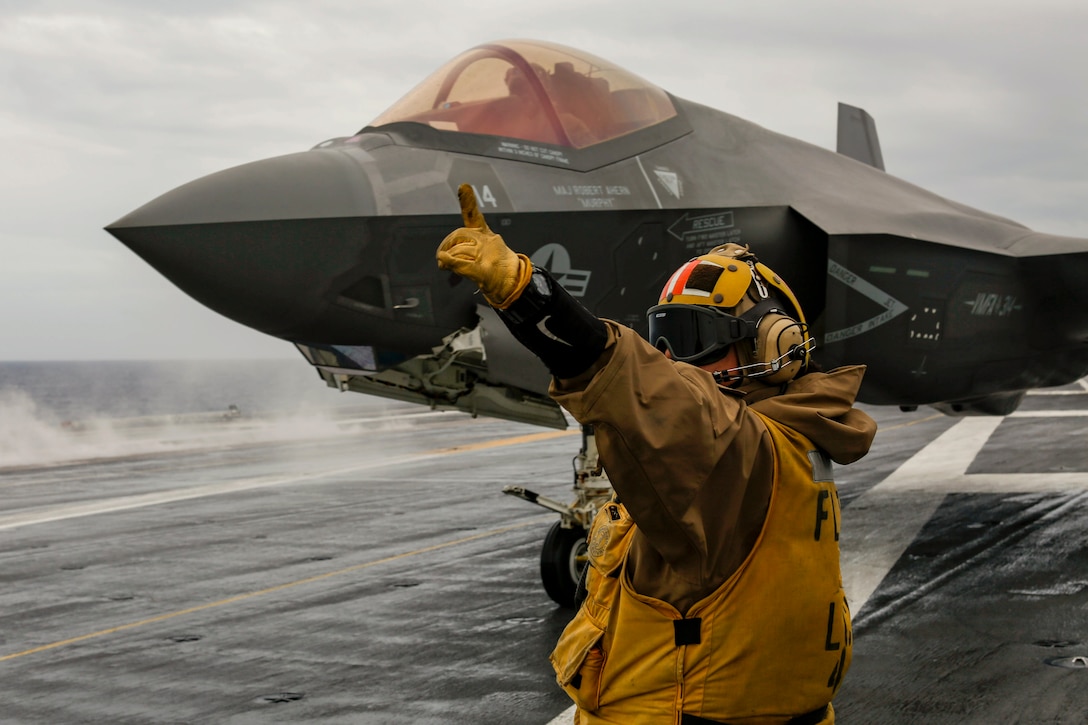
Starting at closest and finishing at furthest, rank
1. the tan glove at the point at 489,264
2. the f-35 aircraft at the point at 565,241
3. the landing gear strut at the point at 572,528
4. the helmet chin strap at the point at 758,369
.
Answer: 1. the tan glove at the point at 489,264
2. the helmet chin strap at the point at 758,369
3. the f-35 aircraft at the point at 565,241
4. the landing gear strut at the point at 572,528

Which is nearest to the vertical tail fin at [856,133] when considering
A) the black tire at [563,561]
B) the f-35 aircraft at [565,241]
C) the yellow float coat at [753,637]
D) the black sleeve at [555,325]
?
the f-35 aircraft at [565,241]

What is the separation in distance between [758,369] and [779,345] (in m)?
0.08

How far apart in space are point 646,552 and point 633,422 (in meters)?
0.61

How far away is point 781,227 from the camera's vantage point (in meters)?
7.97

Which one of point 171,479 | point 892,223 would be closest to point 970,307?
point 892,223

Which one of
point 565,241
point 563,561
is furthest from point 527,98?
point 563,561

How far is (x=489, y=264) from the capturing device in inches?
79.4

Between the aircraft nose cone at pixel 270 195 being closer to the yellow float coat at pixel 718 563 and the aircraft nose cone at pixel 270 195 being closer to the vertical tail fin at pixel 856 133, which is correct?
the yellow float coat at pixel 718 563

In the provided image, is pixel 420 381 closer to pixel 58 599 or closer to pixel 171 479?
pixel 58 599

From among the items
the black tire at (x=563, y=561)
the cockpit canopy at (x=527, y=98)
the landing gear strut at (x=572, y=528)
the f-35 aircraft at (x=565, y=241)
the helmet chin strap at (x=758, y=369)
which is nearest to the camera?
the helmet chin strap at (x=758, y=369)

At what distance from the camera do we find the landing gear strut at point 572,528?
25.7 feet

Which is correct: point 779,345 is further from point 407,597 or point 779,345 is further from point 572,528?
point 407,597

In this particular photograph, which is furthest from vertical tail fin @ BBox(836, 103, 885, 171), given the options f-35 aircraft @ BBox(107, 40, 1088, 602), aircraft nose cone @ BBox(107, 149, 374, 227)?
aircraft nose cone @ BBox(107, 149, 374, 227)

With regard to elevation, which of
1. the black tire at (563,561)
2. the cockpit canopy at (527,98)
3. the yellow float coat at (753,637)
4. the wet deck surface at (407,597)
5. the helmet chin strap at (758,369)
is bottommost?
the wet deck surface at (407,597)
